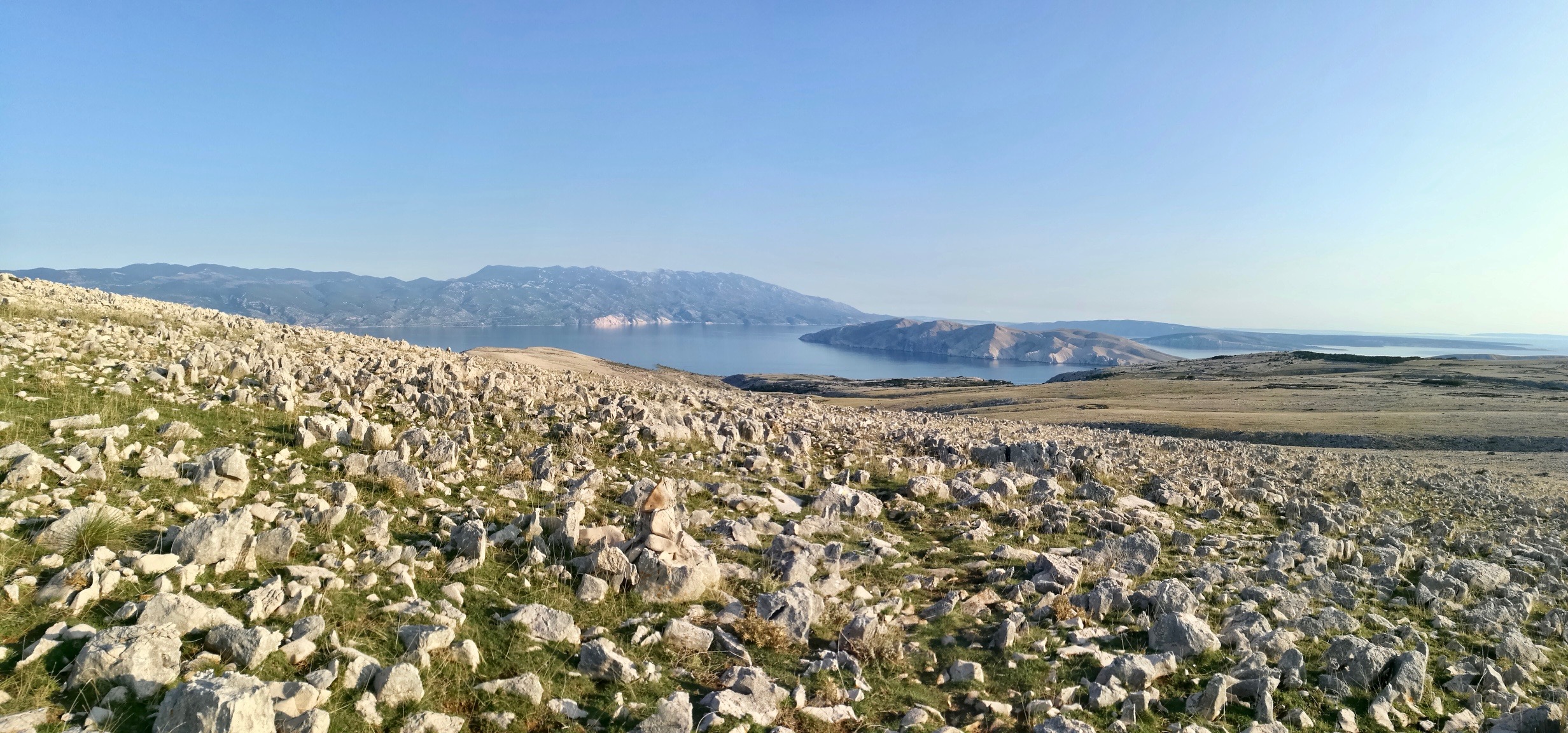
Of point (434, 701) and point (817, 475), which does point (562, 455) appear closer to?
point (817, 475)

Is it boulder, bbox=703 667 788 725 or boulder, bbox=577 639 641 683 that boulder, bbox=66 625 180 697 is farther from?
boulder, bbox=703 667 788 725

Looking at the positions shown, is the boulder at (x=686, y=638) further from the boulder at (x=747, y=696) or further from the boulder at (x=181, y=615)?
the boulder at (x=181, y=615)

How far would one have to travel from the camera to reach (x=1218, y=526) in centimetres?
1285

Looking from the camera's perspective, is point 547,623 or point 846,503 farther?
point 846,503

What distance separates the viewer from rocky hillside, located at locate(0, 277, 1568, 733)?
4.79 m

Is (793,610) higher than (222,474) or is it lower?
lower

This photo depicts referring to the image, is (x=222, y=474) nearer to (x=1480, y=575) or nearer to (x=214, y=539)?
(x=214, y=539)

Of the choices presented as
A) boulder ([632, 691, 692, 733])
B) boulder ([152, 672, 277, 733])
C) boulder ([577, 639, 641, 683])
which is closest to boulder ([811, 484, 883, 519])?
boulder ([577, 639, 641, 683])

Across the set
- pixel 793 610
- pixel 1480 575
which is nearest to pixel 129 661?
pixel 793 610

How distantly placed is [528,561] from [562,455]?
190 inches

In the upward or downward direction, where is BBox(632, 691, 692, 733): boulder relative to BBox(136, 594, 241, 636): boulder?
downward

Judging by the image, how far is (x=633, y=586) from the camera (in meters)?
7.14

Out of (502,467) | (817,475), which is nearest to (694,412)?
(817,475)

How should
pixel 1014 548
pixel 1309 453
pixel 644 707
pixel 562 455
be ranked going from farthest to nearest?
pixel 1309 453, pixel 562 455, pixel 1014 548, pixel 644 707
